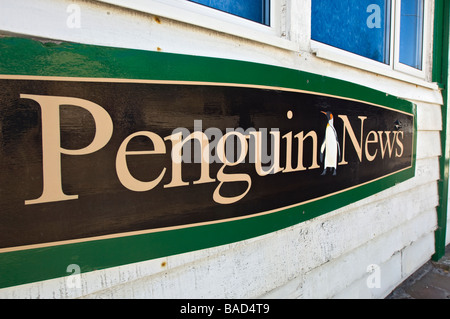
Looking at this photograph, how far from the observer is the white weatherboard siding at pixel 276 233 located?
0.97 meters

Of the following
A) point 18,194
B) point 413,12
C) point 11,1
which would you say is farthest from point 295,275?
point 413,12

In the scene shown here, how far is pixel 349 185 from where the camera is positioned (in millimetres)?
1836

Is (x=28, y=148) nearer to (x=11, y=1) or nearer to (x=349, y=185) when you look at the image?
(x=11, y=1)

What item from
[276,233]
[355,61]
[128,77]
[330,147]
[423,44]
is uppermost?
[423,44]

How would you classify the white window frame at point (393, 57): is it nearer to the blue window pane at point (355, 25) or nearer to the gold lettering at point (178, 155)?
the blue window pane at point (355, 25)

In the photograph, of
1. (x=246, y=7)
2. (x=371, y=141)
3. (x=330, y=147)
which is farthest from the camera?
(x=371, y=141)

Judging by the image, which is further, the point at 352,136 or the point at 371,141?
the point at 371,141

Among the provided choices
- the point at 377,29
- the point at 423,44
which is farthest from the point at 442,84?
the point at 377,29

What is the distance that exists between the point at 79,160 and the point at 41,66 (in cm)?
27

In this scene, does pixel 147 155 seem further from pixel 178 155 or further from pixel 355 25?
pixel 355 25

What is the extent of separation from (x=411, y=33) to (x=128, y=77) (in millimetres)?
2769

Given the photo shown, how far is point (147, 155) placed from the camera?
3.45ft

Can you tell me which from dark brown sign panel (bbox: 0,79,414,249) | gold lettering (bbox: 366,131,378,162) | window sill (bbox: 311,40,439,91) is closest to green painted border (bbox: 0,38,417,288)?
dark brown sign panel (bbox: 0,79,414,249)

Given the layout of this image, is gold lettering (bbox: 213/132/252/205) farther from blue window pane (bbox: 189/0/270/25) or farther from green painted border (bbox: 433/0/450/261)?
green painted border (bbox: 433/0/450/261)
